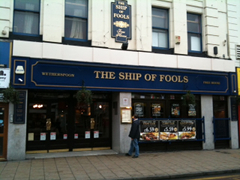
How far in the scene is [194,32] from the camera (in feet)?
41.9

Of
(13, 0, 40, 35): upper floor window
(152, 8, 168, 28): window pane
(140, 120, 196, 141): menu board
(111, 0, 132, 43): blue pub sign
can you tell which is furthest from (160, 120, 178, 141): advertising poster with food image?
(13, 0, 40, 35): upper floor window

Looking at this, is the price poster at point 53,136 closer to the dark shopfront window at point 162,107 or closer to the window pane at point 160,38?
the dark shopfront window at point 162,107

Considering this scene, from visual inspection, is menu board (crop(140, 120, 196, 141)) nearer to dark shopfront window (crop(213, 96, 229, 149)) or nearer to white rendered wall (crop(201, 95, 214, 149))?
white rendered wall (crop(201, 95, 214, 149))

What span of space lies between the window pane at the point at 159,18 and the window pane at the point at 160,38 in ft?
1.14

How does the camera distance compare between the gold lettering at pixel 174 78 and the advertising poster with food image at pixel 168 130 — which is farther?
the gold lettering at pixel 174 78

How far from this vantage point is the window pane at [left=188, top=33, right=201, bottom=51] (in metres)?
12.7

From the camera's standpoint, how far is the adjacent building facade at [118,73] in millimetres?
9570

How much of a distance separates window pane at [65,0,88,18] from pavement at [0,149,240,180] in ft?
20.6

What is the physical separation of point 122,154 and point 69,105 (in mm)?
3289

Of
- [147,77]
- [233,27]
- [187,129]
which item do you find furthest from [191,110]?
[233,27]

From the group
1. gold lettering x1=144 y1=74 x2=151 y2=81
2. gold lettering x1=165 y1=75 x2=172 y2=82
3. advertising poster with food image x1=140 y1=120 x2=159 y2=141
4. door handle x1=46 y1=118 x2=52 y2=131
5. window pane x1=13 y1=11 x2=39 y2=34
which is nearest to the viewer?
window pane x1=13 y1=11 x2=39 y2=34

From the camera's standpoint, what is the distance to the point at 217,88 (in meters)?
12.4

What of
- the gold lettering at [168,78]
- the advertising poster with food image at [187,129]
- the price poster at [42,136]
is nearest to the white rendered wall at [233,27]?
the gold lettering at [168,78]

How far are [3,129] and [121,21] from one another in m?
6.93
